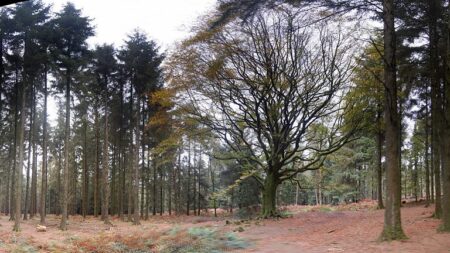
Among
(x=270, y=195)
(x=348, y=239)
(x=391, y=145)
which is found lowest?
(x=348, y=239)

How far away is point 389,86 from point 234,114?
396 inches

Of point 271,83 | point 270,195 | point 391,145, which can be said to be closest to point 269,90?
point 271,83

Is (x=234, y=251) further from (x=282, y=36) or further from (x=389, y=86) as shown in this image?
(x=282, y=36)

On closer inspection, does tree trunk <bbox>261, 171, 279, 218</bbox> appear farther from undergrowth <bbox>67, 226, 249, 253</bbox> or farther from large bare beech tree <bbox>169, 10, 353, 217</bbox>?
undergrowth <bbox>67, 226, 249, 253</bbox>

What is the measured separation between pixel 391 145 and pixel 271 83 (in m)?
8.54

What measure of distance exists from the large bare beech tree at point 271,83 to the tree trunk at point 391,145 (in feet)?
18.0

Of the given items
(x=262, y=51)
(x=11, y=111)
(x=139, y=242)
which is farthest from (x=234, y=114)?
(x=11, y=111)

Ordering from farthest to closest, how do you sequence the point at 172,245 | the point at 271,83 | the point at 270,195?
1. the point at 270,195
2. the point at 271,83
3. the point at 172,245

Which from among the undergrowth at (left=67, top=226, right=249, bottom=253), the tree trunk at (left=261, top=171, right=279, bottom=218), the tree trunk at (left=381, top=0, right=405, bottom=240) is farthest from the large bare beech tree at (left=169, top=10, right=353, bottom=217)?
the undergrowth at (left=67, top=226, right=249, bottom=253)

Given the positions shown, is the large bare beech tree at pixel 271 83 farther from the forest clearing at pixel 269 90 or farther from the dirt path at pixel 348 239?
the dirt path at pixel 348 239

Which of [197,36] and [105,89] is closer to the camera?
[197,36]

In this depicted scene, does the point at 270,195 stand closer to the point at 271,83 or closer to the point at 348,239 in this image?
the point at 271,83

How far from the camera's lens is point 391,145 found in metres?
9.45

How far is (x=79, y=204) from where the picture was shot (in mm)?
39156
